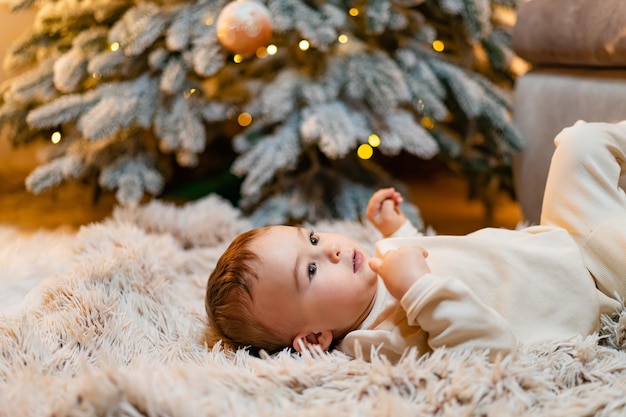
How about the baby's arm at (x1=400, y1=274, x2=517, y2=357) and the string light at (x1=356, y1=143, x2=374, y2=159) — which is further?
the string light at (x1=356, y1=143, x2=374, y2=159)

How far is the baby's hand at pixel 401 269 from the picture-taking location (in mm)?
A: 860

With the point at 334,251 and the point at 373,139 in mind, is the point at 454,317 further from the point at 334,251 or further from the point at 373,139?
the point at 373,139

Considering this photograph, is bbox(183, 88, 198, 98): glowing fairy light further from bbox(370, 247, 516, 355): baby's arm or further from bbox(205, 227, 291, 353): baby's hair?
bbox(370, 247, 516, 355): baby's arm

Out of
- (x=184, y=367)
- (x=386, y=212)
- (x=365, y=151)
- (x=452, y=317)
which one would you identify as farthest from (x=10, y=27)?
(x=452, y=317)

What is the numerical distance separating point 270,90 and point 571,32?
25.0 inches

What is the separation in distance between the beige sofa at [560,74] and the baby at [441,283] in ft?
0.61

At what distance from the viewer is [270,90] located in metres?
1.46

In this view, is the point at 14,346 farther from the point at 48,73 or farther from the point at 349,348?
the point at 48,73

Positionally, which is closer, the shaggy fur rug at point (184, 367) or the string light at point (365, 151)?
the shaggy fur rug at point (184, 367)

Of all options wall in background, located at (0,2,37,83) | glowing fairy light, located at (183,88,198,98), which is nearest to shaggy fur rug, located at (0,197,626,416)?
glowing fairy light, located at (183,88,198,98)

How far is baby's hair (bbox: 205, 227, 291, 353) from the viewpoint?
91 centimetres

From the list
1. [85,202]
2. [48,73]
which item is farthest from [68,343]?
[85,202]

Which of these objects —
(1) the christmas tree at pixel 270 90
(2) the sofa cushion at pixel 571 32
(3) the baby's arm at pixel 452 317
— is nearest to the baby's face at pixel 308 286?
(3) the baby's arm at pixel 452 317

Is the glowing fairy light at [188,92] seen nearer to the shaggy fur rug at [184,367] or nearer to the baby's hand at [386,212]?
the shaggy fur rug at [184,367]
